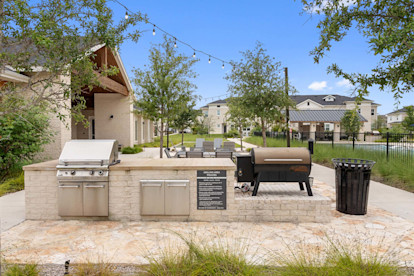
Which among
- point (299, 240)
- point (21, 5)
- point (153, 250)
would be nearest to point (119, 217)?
point (153, 250)

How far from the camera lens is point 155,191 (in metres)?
5.37

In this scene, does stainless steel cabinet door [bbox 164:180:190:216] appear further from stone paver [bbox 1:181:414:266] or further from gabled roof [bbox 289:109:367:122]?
gabled roof [bbox 289:109:367:122]

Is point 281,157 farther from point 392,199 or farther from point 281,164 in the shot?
point 392,199

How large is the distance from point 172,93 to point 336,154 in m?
8.76

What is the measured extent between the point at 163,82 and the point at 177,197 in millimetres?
8489

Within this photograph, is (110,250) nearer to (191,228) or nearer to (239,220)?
(191,228)

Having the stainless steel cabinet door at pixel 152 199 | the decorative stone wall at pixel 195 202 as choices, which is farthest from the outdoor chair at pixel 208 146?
the stainless steel cabinet door at pixel 152 199

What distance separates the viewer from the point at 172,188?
5363 millimetres

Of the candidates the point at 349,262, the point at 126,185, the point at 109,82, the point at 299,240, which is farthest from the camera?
the point at 109,82

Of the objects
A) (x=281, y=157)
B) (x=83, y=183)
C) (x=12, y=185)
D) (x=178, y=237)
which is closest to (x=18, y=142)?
(x=12, y=185)

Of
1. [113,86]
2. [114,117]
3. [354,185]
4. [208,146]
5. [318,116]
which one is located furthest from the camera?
[318,116]

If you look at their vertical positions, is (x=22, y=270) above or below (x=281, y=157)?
below

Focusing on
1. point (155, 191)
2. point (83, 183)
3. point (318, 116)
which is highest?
point (318, 116)

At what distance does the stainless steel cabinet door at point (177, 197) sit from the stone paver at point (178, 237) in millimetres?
248
